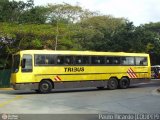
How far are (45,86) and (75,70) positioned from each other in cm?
248

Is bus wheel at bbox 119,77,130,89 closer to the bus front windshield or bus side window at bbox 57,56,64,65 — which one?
bus side window at bbox 57,56,64,65

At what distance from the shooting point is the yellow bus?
26562 mm

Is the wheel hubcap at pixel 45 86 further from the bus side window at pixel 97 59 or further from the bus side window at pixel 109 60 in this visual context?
the bus side window at pixel 109 60

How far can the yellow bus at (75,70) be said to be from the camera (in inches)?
1046

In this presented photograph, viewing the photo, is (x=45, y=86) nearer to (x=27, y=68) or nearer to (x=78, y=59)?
(x=27, y=68)

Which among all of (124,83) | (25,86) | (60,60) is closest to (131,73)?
(124,83)

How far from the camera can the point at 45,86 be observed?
89.1ft

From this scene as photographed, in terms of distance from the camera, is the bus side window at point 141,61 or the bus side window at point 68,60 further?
the bus side window at point 141,61

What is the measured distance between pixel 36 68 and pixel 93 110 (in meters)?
11.6

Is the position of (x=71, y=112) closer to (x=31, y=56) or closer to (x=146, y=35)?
(x=31, y=56)

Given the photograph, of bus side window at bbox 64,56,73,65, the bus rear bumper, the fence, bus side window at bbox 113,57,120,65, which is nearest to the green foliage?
the fence

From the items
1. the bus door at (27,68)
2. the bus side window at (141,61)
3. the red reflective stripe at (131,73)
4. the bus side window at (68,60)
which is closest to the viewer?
the bus door at (27,68)

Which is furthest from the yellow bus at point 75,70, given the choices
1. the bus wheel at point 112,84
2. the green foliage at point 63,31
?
the green foliage at point 63,31

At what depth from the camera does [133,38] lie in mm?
51438
